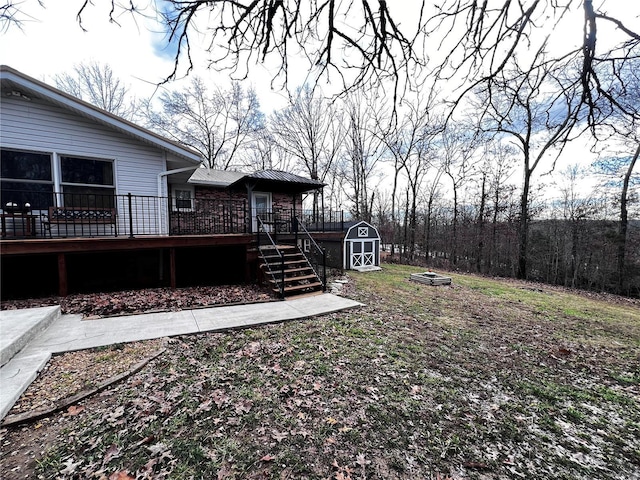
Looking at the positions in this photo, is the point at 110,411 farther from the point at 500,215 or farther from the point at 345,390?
→ the point at 500,215

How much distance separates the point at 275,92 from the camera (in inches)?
114

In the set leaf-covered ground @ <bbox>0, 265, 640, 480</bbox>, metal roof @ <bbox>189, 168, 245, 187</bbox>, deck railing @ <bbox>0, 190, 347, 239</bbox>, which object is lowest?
leaf-covered ground @ <bbox>0, 265, 640, 480</bbox>

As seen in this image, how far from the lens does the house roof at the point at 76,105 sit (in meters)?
5.75

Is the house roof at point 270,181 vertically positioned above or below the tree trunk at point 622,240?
above

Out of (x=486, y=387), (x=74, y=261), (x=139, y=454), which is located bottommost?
(x=486, y=387)

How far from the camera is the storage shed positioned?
1306cm

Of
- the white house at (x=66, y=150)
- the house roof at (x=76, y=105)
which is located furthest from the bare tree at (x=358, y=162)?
the white house at (x=66, y=150)

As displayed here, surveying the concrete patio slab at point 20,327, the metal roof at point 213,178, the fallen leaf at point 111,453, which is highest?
the metal roof at point 213,178

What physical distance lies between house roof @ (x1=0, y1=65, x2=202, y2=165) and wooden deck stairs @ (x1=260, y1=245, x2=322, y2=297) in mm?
3680

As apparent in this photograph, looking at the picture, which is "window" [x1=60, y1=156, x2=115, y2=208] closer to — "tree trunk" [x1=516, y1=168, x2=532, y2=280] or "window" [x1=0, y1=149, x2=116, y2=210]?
"window" [x1=0, y1=149, x2=116, y2=210]

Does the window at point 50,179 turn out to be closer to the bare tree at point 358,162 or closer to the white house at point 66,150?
the white house at point 66,150

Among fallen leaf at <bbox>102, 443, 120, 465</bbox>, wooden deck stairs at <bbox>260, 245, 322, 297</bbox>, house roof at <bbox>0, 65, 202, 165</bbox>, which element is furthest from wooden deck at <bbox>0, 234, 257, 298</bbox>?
fallen leaf at <bbox>102, 443, 120, 465</bbox>

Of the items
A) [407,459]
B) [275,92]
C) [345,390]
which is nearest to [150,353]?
[345,390]

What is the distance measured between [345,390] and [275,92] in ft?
11.0
